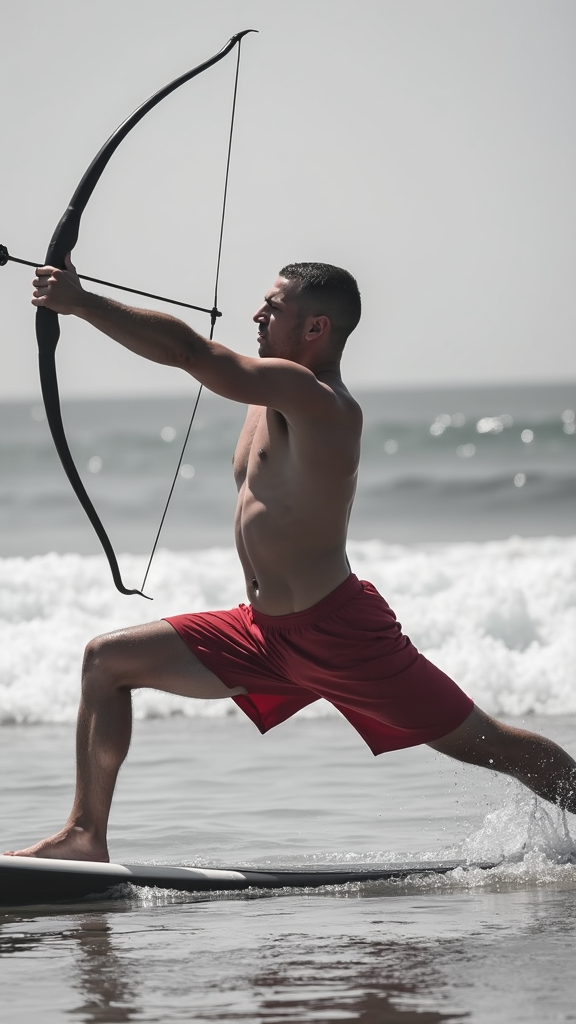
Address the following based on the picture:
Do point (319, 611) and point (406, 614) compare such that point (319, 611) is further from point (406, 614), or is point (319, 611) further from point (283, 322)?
point (406, 614)

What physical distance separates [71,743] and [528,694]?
105 inches

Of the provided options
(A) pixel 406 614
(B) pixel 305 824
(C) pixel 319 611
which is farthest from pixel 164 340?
(A) pixel 406 614

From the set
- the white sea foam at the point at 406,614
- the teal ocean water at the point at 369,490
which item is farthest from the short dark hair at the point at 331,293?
the teal ocean water at the point at 369,490

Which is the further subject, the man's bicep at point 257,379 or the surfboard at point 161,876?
the surfboard at point 161,876

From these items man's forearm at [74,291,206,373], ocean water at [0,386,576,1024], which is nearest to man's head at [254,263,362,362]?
man's forearm at [74,291,206,373]

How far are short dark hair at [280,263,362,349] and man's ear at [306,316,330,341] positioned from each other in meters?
0.02

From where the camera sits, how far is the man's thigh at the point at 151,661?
4.30m

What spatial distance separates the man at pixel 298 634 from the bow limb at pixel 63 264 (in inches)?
12.1

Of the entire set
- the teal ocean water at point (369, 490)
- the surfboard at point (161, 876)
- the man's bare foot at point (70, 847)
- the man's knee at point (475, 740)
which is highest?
the teal ocean water at point (369, 490)

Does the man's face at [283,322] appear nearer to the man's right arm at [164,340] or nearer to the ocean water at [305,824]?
the man's right arm at [164,340]

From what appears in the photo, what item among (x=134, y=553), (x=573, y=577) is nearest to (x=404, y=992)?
(x=573, y=577)

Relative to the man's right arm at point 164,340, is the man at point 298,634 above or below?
below

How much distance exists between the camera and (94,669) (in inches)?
170

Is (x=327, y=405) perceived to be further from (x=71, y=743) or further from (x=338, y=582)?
(x=71, y=743)
